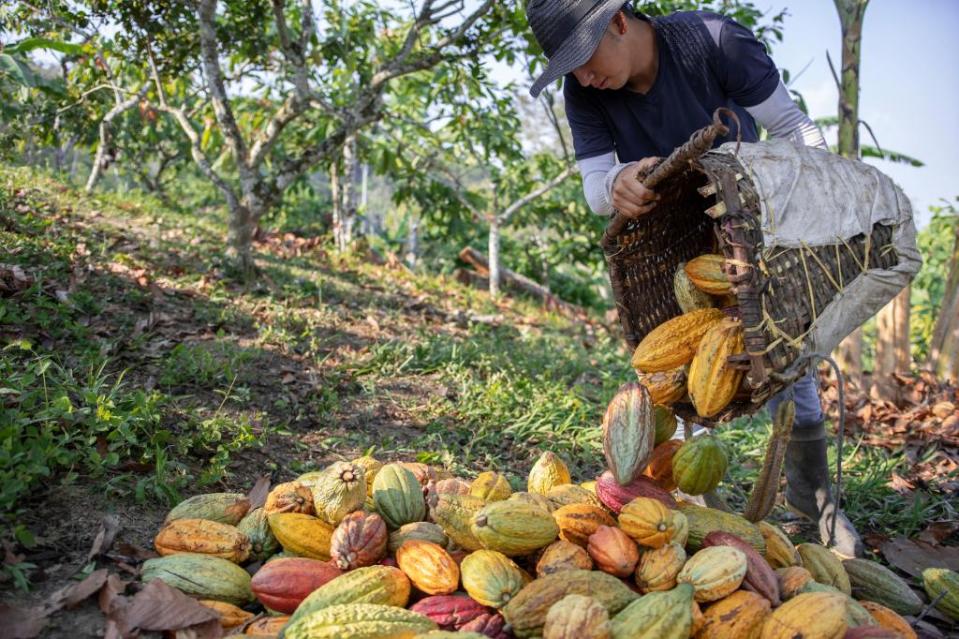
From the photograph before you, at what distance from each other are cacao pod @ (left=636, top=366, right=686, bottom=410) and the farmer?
49 cm

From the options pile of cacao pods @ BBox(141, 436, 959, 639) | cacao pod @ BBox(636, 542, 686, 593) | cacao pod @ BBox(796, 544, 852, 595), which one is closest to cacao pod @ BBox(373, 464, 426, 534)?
pile of cacao pods @ BBox(141, 436, 959, 639)

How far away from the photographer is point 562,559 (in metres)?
1.66

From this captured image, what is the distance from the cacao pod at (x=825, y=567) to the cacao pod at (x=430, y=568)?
101cm

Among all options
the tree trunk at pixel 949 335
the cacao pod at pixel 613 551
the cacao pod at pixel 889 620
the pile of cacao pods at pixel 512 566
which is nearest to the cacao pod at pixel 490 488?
the pile of cacao pods at pixel 512 566

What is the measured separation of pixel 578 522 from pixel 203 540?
3.30ft

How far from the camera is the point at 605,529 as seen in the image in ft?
5.75

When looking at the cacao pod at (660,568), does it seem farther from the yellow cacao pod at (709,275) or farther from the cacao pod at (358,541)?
the yellow cacao pod at (709,275)

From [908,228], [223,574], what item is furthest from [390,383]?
[908,228]

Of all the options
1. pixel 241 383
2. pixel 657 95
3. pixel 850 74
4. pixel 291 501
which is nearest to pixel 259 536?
pixel 291 501

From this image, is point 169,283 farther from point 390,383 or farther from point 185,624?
point 185,624

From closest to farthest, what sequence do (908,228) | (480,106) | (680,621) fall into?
(680,621), (908,228), (480,106)

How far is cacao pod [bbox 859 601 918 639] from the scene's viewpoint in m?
1.65

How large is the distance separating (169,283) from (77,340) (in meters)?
1.25

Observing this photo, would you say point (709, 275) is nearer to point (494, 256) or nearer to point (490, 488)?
point (490, 488)
